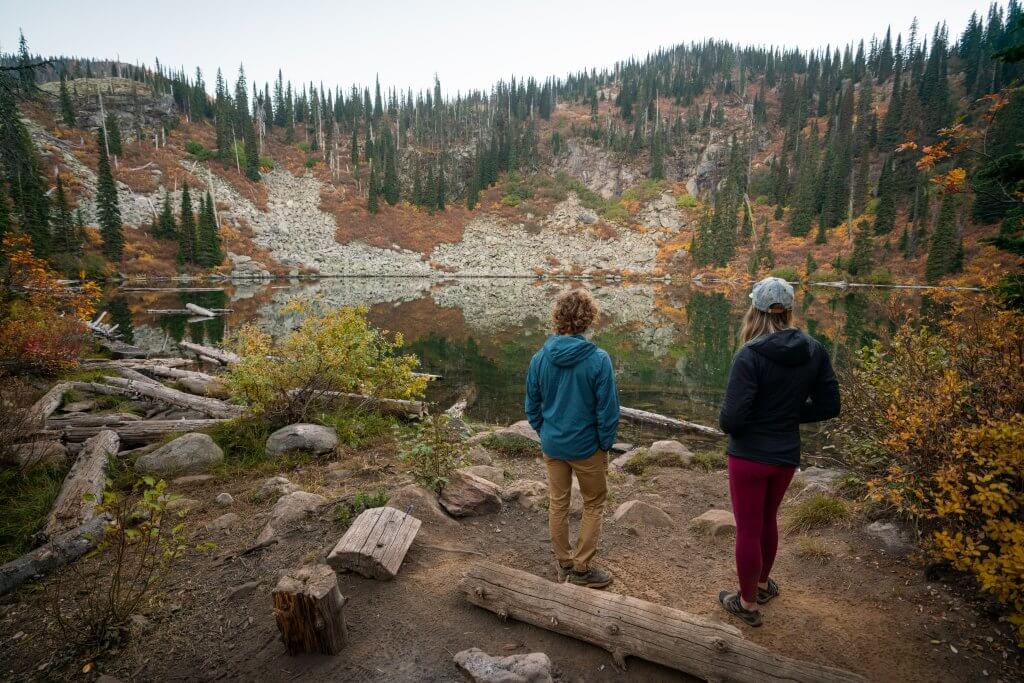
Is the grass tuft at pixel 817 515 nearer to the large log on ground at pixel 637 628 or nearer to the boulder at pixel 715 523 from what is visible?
the boulder at pixel 715 523

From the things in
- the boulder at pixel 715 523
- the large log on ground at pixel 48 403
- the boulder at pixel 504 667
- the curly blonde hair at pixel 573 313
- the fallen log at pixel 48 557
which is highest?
the curly blonde hair at pixel 573 313

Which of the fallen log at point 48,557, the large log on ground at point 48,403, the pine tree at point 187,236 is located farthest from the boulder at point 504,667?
the pine tree at point 187,236

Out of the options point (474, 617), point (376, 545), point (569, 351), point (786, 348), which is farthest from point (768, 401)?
point (376, 545)

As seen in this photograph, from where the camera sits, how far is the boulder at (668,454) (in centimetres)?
788

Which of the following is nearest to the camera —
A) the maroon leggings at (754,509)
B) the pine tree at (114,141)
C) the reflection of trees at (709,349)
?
the maroon leggings at (754,509)

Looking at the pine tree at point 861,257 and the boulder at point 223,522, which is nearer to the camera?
→ the boulder at point 223,522

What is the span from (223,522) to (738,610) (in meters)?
4.62

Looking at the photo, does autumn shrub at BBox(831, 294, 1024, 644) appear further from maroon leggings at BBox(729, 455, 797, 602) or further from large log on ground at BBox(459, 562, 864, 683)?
large log on ground at BBox(459, 562, 864, 683)

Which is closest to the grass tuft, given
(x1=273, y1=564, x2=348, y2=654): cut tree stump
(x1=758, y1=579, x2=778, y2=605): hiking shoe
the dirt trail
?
the dirt trail

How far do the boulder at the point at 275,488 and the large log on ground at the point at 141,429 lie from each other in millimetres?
2530

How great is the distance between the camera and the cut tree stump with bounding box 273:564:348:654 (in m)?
2.68

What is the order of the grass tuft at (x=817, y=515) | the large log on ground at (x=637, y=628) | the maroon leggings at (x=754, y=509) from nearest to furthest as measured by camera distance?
1. the large log on ground at (x=637, y=628)
2. the maroon leggings at (x=754, y=509)
3. the grass tuft at (x=817, y=515)

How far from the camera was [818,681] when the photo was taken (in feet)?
7.84

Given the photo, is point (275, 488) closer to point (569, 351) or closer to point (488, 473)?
point (488, 473)
